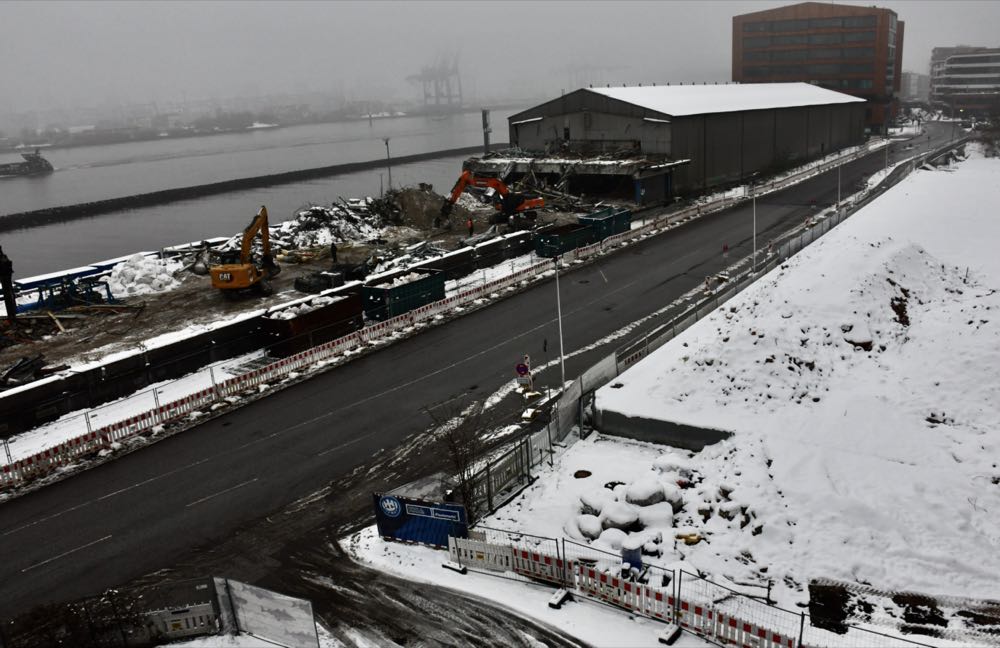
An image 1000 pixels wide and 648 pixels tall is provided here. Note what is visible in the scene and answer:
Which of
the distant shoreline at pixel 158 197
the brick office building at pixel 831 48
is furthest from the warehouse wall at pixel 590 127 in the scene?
the brick office building at pixel 831 48

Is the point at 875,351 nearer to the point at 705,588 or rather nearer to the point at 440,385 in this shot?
the point at 705,588

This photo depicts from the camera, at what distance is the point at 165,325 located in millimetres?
36312

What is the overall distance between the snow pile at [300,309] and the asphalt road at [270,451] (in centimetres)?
355

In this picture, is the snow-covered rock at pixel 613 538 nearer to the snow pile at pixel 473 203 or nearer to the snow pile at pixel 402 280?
the snow pile at pixel 402 280

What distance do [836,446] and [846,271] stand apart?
36.3ft

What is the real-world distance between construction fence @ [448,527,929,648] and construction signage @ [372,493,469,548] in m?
0.55

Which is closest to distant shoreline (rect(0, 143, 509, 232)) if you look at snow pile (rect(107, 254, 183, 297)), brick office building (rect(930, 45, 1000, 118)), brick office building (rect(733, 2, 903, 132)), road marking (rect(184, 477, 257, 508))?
snow pile (rect(107, 254, 183, 297))

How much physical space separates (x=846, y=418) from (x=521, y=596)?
10.6m

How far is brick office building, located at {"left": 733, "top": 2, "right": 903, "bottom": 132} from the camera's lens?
120125mm

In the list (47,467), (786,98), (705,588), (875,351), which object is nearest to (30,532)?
(47,467)

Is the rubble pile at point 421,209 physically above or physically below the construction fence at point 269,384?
above

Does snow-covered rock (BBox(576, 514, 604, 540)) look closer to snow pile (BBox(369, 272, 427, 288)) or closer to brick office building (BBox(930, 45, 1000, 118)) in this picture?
snow pile (BBox(369, 272, 427, 288))

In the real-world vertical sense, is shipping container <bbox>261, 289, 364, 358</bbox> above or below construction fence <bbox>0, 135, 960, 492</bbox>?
above

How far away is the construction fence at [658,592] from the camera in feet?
44.4
